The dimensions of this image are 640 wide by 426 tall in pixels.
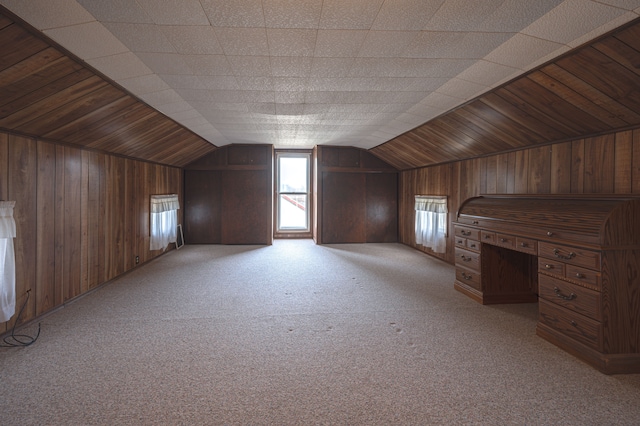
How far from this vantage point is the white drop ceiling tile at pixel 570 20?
178cm

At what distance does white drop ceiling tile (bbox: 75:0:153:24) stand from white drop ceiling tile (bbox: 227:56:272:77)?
742mm

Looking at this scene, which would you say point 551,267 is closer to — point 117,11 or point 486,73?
point 486,73

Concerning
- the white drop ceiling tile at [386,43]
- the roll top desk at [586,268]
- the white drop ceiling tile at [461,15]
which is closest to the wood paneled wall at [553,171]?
the roll top desk at [586,268]

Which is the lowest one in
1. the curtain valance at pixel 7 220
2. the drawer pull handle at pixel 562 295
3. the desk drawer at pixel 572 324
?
the desk drawer at pixel 572 324

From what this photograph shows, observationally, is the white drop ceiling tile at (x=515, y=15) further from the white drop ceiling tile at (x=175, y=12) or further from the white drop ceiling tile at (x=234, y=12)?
the white drop ceiling tile at (x=175, y=12)

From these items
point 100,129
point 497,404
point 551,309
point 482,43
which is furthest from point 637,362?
point 100,129

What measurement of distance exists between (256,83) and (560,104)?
2.78 m

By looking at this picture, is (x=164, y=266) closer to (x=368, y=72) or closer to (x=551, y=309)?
(x=368, y=72)

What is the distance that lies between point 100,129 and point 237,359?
2977mm

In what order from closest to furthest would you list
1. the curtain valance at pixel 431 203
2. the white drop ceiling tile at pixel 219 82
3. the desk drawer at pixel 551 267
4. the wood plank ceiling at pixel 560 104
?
the wood plank ceiling at pixel 560 104, the desk drawer at pixel 551 267, the white drop ceiling tile at pixel 219 82, the curtain valance at pixel 431 203

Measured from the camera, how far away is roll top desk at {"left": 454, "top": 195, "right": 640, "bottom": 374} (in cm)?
220

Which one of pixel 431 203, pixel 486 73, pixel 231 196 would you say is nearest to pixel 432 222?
pixel 431 203

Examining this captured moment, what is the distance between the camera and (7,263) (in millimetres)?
2615

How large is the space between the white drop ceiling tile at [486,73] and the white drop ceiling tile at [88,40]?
9.07ft
